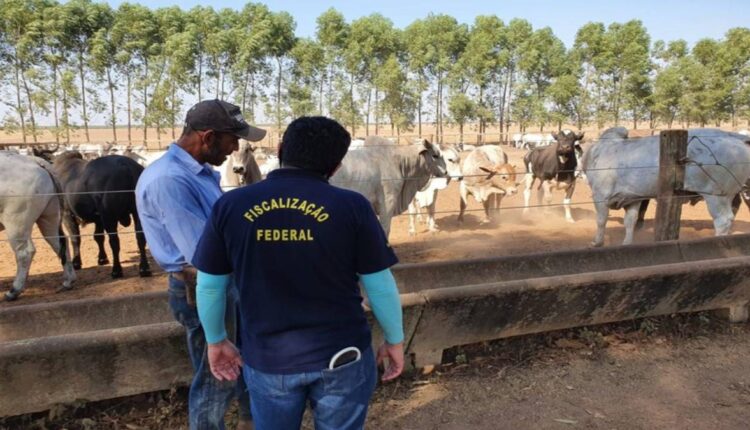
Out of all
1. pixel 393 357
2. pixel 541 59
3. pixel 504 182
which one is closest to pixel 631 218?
pixel 504 182

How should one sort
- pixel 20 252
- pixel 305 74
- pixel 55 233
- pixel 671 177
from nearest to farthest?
pixel 671 177 → pixel 20 252 → pixel 55 233 → pixel 305 74

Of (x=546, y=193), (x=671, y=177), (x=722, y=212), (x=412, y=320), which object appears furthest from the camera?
(x=546, y=193)

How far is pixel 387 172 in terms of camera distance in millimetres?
8266

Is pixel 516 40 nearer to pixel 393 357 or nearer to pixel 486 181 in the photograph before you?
pixel 486 181

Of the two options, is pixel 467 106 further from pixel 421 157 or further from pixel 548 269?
pixel 548 269

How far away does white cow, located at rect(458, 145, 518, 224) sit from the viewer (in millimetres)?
11688

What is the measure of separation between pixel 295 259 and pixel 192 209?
0.77 metres

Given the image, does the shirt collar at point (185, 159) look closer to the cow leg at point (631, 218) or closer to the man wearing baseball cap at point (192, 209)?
the man wearing baseball cap at point (192, 209)

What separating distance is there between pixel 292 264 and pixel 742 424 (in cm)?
320

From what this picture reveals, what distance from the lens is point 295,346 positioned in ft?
5.93

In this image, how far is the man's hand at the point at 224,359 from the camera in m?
2.08

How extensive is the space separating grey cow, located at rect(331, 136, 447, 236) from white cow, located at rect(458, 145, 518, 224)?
2702mm

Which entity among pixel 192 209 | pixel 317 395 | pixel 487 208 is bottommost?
pixel 487 208

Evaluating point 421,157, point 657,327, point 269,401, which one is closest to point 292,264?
point 269,401
